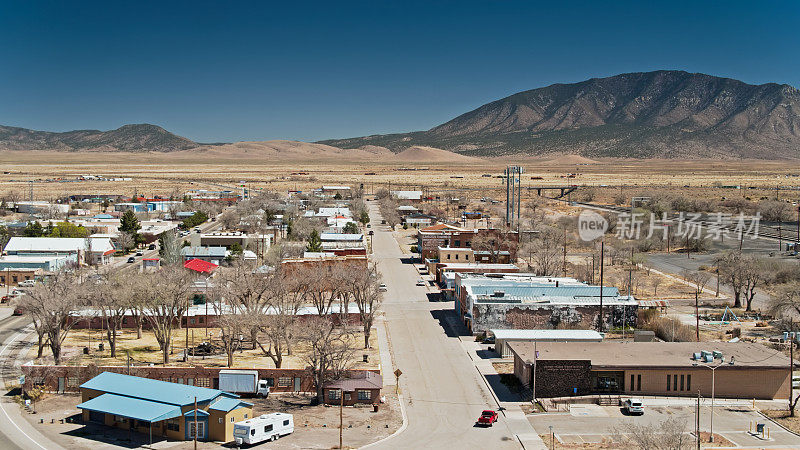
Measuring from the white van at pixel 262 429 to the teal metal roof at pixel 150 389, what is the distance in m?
2.24

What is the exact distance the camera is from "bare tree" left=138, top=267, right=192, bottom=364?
123ft

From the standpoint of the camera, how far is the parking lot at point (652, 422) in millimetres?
27498

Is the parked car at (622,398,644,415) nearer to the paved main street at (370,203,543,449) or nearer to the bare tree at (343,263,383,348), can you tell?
the paved main street at (370,203,543,449)

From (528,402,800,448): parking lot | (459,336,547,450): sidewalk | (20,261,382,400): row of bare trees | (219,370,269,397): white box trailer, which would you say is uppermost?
(20,261,382,400): row of bare trees

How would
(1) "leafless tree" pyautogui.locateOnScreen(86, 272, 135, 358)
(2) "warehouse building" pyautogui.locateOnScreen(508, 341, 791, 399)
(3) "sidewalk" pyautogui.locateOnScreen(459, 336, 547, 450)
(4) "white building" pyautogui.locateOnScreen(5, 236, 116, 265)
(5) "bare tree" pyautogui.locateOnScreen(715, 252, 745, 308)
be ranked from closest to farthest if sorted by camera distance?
(3) "sidewalk" pyautogui.locateOnScreen(459, 336, 547, 450), (2) "warehouse building" pyautogui.locateOnScreen(508, 341, 791, 399), (1) "leafless tree" pyautogui.locateOnScreen(86, 272, 135, 358), (5) "bare tree" pyautogui.locateOnScreen(715, 252, 745, 308), (4) "white building" pyautogui.locateOnScreen(5, 236, 116, 265)

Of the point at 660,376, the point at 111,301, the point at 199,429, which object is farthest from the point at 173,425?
the point at 660,376

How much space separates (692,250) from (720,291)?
21.9 m

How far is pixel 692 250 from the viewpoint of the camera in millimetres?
76812

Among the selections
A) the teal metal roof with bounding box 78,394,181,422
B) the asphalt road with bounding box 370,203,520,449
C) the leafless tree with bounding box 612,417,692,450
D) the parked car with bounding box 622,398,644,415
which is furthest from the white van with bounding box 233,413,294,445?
the parked car with bounding box 622,398,644,415

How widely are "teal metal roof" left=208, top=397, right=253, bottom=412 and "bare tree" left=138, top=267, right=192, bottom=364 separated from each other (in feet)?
29.0

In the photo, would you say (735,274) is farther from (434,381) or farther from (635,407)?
(434,381)

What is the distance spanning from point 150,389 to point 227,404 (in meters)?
3.96

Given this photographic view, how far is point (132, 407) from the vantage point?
28.6 m

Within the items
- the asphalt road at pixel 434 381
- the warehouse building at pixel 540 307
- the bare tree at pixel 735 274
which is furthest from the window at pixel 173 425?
the bare tree at pixel 735 274
